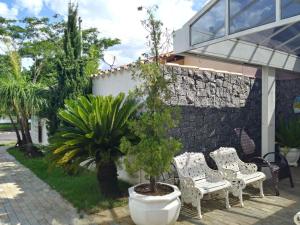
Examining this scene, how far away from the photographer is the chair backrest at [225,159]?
707 centimetres

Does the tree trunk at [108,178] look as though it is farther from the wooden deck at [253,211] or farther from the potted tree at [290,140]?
the potted tree at [290,140]

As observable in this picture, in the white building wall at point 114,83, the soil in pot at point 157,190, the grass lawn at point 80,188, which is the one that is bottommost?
the grass lawn at point 80,188

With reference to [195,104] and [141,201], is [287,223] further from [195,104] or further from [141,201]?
[195,104]

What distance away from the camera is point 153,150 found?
17.1 feet

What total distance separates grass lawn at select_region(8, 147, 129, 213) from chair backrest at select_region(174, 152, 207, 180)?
1.43m

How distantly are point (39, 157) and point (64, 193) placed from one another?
6.13m

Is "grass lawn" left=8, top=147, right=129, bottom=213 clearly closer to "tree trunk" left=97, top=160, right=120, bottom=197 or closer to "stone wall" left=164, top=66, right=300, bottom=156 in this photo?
"tree trunk" left=97, top=160, right=120, bottom=197

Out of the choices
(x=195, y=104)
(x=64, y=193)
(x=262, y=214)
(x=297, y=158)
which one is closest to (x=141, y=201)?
(x=262, y=214)

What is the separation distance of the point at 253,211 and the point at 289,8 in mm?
3719

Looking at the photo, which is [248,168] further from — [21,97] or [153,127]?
[21,97]

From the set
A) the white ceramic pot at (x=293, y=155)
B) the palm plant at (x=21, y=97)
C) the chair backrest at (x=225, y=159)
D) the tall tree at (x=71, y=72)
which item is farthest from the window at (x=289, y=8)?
the palm plant at (x=21, y=97)

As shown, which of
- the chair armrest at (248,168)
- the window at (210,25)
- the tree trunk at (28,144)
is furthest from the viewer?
the tree trunk at (28,144)

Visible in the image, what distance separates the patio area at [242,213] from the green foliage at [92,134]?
1197mm

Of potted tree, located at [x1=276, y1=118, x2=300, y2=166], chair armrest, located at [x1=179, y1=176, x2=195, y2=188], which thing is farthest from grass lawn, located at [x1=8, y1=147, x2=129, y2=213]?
potted tree, located at [x1=276, y1=118, x2=300, y2=166]
